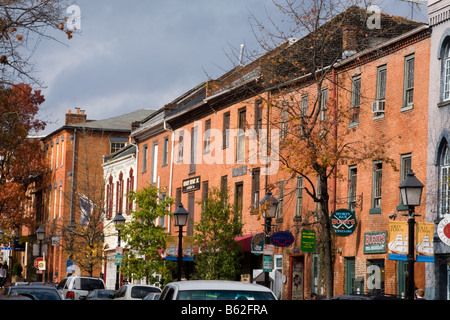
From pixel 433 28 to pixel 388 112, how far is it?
11.3ft

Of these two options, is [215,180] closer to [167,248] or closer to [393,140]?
[167,248]

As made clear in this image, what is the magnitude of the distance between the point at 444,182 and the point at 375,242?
393 cm

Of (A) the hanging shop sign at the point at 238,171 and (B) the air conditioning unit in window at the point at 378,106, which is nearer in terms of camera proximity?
(B) the air conditioning unit in window at the point at 378,106

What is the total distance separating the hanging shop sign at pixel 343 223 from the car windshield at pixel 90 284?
13.0m

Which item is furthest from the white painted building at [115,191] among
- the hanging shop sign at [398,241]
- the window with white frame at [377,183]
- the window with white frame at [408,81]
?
the hanging shop sign at [398,241]

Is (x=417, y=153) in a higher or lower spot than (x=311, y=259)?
higher

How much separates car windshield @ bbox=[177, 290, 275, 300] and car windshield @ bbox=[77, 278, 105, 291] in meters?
24.9

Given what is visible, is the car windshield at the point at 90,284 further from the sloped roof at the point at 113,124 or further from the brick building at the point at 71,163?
the sloped roof at the point at 113,124

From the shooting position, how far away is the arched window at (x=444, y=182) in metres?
26.1

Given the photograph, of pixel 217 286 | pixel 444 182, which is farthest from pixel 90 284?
pixel 217 286

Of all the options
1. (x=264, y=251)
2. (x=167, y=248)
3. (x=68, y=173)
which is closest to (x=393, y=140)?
(x=264, y=251)
